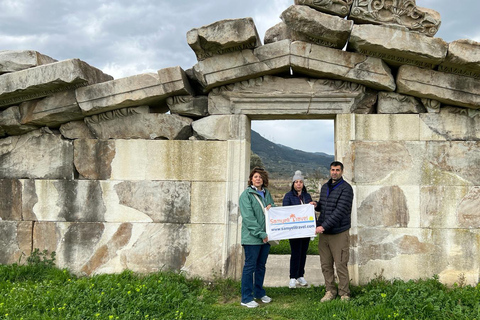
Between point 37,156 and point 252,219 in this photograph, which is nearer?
point 252,219

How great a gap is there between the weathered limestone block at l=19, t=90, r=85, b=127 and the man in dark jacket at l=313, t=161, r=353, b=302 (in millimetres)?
3624

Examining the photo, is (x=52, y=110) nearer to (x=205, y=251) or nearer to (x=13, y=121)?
(x=13, y=121)

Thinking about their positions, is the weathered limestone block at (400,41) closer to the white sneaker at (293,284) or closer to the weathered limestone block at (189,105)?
the weathered limestone block at (189,105)

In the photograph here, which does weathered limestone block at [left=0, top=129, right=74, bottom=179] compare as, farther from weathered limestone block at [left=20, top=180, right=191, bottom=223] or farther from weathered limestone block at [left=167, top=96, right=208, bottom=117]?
weathered limestone block at [left=167, top=96, right=208, bottom=117]

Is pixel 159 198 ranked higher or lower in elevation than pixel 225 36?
lower

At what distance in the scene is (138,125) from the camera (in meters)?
5.65

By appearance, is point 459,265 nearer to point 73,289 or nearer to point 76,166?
point 73,289

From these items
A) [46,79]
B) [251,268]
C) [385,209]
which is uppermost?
[46,79]

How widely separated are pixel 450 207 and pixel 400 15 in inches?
99.7

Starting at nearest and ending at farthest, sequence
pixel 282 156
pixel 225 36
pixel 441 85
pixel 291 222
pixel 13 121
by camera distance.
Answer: pixel 291 222
pixel 225 36
pixel 441 85
pixel 13 121
pixel 282 156

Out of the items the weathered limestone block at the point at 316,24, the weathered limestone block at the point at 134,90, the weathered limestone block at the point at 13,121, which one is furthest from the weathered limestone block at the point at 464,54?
the weathered limestone block at the point at 13,121

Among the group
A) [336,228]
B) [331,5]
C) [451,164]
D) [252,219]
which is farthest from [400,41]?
[252,219]

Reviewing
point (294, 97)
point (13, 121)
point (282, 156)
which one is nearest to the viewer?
point (294, 97)

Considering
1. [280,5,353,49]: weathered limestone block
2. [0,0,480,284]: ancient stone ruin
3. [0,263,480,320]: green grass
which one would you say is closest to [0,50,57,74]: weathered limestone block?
[0,0,480,284]: ancient stone ruin
